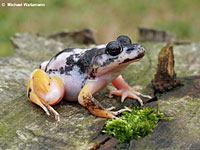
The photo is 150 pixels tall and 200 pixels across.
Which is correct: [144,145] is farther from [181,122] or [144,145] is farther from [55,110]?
[55,110]

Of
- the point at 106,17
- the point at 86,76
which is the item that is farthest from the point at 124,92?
the point at 106,17

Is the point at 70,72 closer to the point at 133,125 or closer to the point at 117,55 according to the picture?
the point at 117,55

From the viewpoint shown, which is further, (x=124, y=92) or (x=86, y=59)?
(x=124, y=92)

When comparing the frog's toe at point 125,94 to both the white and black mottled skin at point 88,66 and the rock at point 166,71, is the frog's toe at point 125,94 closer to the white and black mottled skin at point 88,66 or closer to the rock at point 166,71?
the white and black mottled skin at point 88,66

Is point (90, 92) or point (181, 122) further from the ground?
point (90, 92)

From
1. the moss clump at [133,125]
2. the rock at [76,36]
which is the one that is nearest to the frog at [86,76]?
the moss clump at [133,125]

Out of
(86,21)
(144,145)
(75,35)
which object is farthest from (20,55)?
(86,21)

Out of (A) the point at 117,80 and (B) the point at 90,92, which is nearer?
(B) the point at 90,92
